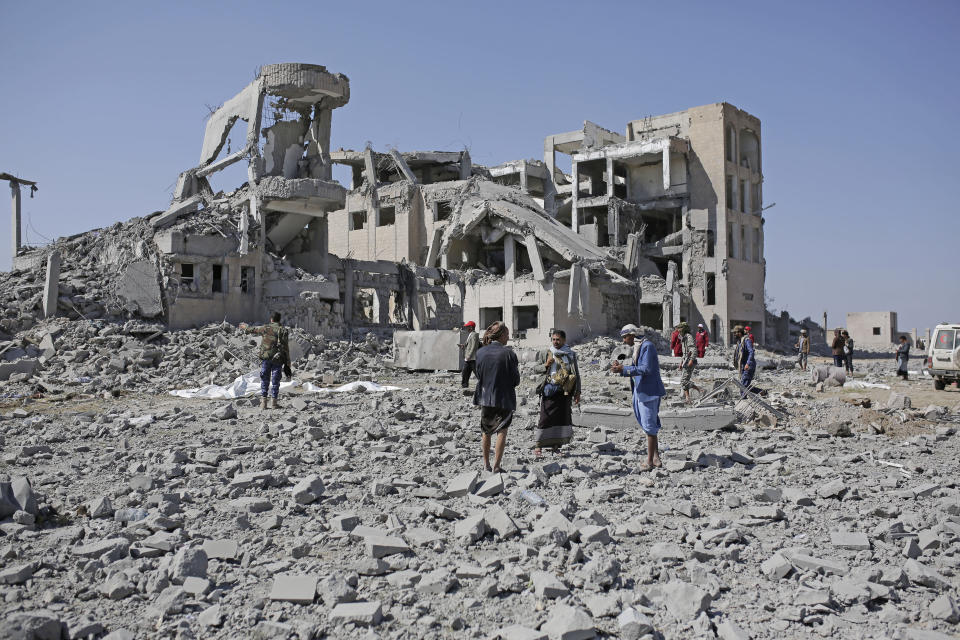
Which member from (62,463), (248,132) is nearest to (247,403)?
(62,463)

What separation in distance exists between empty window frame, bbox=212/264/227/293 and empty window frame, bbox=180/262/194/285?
0.87 metres

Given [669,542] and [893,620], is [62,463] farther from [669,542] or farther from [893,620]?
[893,620]

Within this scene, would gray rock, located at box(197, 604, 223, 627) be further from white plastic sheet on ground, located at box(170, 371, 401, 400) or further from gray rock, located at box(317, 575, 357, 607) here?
white plastic sheet on ground, located at box(170, 371, 401, 400)

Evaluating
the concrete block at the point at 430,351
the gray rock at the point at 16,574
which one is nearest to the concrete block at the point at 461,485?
the gray rock at the point at 16,574

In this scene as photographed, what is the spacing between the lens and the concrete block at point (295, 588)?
4098 mm

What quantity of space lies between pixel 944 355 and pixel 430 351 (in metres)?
12.4

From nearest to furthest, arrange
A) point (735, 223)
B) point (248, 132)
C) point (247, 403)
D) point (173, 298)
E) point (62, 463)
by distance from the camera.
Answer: point (62, 463) < point (247, 403) < point (173, 298) < point (248, 132) < point (735, 223)

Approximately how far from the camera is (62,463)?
7.65 metres

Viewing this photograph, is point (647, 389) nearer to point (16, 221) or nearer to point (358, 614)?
point (358, 614)

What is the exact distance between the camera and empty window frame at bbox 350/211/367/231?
4059cm

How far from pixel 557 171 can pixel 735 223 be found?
12.5m

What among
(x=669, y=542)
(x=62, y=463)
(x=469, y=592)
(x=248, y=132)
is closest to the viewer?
(x=469, y=592)

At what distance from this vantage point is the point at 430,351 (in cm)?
1789

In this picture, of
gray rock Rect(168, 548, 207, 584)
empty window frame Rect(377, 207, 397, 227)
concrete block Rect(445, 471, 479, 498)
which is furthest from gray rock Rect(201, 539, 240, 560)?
empty window frame Rect(377, 207, 397, 227)
